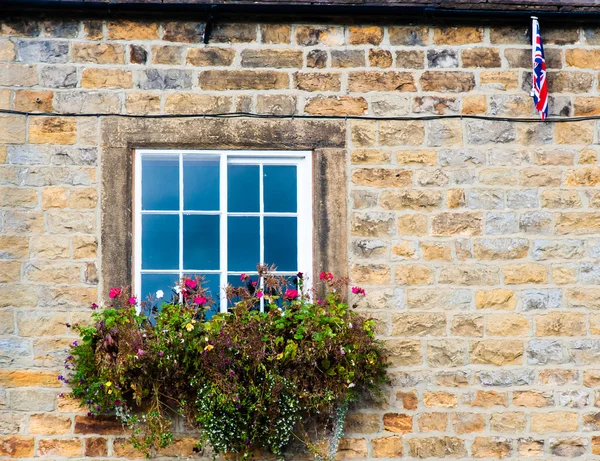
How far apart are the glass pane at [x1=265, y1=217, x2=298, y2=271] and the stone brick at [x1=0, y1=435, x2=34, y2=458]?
2015mm

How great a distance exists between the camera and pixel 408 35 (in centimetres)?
727

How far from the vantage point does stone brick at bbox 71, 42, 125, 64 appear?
7117 mm

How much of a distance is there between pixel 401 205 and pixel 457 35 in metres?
1.31

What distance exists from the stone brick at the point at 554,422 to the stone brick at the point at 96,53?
3.81 meters

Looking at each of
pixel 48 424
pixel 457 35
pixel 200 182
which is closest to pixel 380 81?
pixel 457 35

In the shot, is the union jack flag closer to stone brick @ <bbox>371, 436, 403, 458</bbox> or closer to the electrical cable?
the electrical cable

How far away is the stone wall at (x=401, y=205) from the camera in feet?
22.6

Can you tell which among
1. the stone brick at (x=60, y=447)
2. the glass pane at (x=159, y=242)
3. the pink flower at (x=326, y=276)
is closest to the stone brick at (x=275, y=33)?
the glass pane at (x=159, y=242)

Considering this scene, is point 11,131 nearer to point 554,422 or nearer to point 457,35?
point 457,35

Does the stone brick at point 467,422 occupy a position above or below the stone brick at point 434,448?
above

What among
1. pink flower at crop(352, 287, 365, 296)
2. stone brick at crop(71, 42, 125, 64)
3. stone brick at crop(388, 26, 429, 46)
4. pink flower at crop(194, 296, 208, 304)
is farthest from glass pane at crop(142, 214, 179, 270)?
stone brick at crop(388, 26, 429, 46)

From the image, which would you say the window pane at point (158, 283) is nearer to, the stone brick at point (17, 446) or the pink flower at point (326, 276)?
the pink flower at point (326, 276)

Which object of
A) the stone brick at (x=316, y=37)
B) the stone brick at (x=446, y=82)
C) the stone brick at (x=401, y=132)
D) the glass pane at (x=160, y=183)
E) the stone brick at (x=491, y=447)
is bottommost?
the stone brick at (x=491, y=447)

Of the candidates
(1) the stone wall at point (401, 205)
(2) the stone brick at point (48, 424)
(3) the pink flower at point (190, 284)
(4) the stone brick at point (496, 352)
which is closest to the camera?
(3) the pink flower at point (190, 284)
